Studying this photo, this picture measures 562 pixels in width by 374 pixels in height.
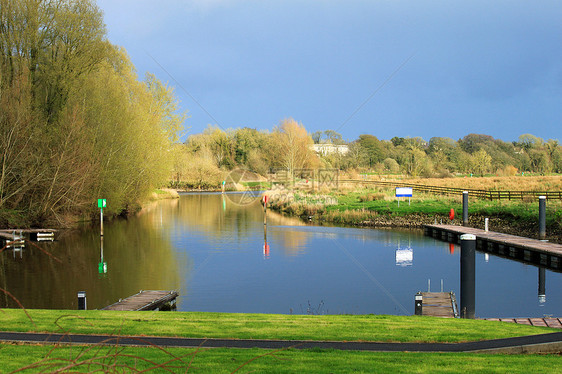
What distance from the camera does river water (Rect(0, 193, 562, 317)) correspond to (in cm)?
1510

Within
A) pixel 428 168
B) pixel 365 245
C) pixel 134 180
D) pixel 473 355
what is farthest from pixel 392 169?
pixel 473 355

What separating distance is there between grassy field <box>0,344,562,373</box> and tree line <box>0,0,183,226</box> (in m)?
22.8

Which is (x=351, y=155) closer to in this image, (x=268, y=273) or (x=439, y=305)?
(x=268, y=273)

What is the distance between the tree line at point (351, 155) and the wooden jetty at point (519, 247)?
47.0 m

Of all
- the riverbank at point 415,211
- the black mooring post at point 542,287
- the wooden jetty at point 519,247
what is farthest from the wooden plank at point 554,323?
the riverbank at point 415,211

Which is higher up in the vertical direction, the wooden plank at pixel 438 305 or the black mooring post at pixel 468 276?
the black mooring post at pixel 468 276

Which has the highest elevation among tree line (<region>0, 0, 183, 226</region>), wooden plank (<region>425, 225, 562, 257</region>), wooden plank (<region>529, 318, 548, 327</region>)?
tree line (<region>0, 0, 183, 226</region>)

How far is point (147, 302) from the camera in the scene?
13.4 meters

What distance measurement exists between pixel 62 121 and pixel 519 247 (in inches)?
1076

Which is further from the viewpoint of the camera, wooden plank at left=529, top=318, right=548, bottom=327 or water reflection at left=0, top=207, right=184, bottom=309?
water reflection at left=0, top=207, right=184, bottom=309

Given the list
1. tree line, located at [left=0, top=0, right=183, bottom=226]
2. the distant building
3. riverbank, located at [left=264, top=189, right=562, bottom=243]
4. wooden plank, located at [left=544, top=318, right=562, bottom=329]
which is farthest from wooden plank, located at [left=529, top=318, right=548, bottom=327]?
the distant building

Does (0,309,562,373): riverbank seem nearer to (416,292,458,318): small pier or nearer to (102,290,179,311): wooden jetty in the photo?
(416,292,458,318): small pier

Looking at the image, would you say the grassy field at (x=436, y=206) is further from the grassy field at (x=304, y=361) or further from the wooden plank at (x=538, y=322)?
the grassy field at (x=304, y=361)

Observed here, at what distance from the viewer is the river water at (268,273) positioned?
15.1m
